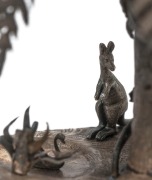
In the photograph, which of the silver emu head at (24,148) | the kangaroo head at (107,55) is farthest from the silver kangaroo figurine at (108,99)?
the silver emu head at (24,148)

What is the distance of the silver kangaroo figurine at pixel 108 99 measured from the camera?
227 centimetres

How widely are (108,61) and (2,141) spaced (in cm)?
57

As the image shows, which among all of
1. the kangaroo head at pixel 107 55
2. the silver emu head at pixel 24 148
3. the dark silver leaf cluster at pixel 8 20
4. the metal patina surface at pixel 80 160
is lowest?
the metal patina surface at pixel 80 160

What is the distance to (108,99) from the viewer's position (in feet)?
7.79

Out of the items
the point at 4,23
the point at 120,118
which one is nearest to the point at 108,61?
the point at 120,118


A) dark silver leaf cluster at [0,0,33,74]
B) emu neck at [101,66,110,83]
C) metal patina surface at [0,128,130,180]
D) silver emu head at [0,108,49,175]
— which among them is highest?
dark silver leaf cluster at [0,0,33,74]

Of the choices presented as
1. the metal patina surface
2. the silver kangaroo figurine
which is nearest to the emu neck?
the silver kangaroo figurine

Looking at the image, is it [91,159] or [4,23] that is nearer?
[4,23]

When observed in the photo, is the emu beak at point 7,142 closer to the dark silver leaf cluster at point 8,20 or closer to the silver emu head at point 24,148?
the silver emu head at point 24,148

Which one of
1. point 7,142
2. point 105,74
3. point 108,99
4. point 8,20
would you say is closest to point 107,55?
point 105,74

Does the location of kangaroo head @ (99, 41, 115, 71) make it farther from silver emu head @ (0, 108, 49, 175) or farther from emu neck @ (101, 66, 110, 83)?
silver emu head @ (0, 108, 49, 175)

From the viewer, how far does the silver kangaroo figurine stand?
2268mm

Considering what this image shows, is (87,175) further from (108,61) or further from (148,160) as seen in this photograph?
(108,61)

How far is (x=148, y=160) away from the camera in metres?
1.78
